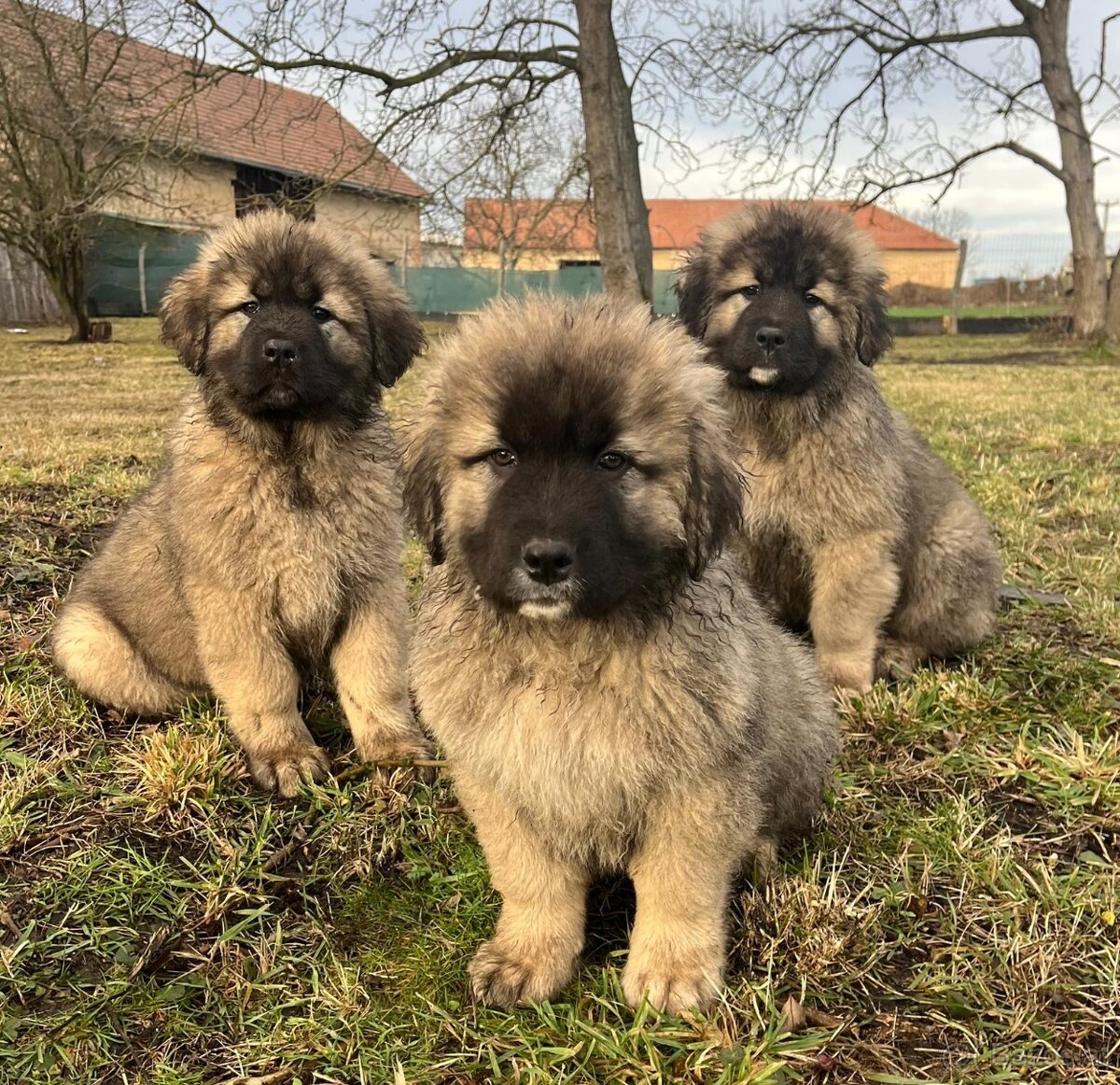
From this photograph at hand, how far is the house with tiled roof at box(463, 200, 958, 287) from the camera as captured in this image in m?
19.3

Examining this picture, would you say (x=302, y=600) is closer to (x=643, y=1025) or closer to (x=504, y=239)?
(x=643, y=1025)

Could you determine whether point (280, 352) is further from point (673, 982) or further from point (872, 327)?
point (872, 327)

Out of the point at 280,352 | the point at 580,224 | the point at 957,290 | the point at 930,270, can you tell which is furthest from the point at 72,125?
the point at 930,270

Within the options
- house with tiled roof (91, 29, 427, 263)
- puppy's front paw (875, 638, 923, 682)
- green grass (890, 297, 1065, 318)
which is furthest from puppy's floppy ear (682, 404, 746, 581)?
green grass (890, 297, 1065, 318)

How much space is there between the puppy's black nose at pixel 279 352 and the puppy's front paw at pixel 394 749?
1.35 m

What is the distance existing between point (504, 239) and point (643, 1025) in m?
26.7

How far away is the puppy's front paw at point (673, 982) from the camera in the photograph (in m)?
2.24

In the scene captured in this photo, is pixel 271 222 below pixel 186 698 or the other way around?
the other way around

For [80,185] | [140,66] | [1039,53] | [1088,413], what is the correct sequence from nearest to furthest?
[1088,413], [140,66], [80,185], [1039,53]

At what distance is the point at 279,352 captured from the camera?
323 cm

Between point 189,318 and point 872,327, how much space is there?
2806 millimetres

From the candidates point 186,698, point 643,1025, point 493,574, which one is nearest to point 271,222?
point 186,698

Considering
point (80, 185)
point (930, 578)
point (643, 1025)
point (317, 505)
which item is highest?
point (80, 185)

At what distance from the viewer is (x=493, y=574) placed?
6.86 feet
